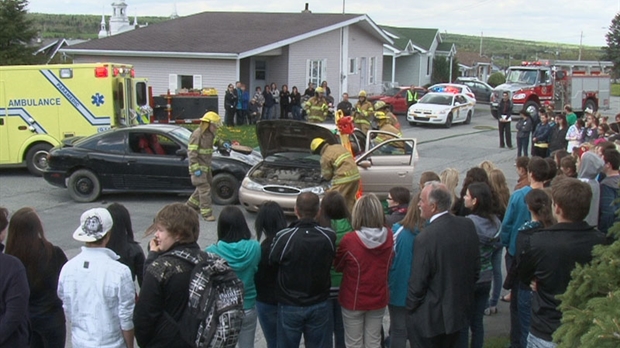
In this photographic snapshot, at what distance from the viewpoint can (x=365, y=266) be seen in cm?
549

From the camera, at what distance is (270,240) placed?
17.4ft

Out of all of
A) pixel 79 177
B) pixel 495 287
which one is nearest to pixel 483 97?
pixel 79 177

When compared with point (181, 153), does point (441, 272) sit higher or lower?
higher

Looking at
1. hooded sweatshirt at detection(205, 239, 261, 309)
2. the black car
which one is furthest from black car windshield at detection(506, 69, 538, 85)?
hooded sweatshirt at detection(205, 239, 261, 309)

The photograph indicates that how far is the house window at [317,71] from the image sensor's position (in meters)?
32.0

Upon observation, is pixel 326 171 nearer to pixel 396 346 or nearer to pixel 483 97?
pixel 396 346

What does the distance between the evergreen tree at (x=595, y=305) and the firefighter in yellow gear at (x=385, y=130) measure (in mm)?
8786

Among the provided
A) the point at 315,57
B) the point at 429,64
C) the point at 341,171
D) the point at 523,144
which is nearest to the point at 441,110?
the point at 315,57

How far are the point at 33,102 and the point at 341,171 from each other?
9.11m

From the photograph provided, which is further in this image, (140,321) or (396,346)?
(396,346)

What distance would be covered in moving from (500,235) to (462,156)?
14.6 metres

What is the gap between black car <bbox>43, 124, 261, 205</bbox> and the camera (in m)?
13.0

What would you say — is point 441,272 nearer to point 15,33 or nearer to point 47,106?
point 47,106

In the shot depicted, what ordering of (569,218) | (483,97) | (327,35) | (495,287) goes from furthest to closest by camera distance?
(483,97) < (327,35) < (495,287) < (569,218)
